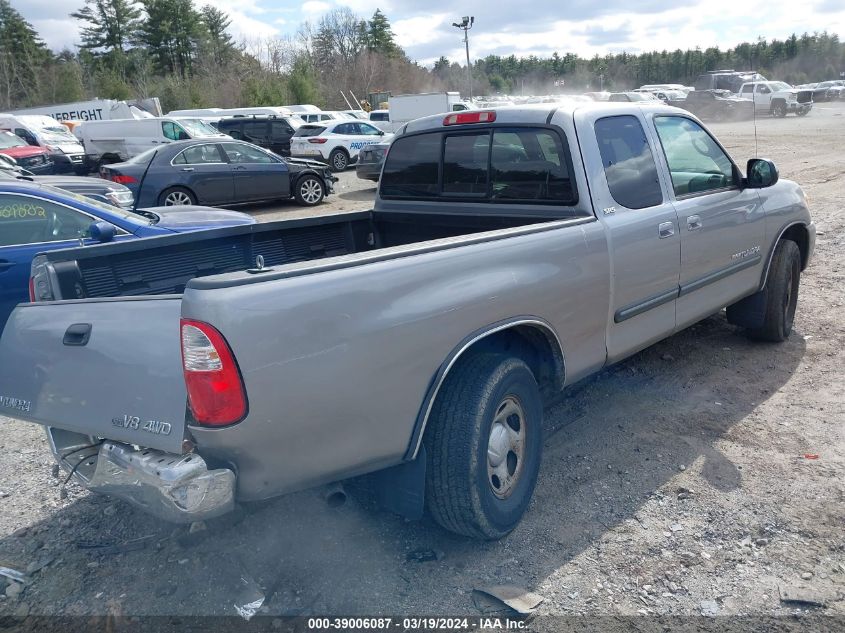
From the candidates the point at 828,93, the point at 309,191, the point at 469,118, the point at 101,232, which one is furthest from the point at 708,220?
the point at 828,93

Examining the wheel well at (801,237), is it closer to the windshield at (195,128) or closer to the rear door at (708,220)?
the rear door at (708,220)

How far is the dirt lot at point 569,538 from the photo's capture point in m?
3.03

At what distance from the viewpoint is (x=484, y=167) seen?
4461 millimetres

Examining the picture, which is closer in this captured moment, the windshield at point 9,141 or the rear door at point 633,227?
the rear door at point 633,227

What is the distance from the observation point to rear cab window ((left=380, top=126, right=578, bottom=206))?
4105 mm

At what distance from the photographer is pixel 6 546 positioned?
3.49 meters

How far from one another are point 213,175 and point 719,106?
26889mm

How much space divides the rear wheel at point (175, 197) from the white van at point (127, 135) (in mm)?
7400

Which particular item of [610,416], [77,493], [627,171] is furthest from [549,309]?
[77,493]

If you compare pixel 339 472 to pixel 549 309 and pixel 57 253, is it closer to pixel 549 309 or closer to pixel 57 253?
pixel 549 309

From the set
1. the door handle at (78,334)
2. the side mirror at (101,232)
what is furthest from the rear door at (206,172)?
the door handle at (78,334)

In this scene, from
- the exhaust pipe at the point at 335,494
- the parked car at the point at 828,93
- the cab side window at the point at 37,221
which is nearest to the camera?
the exhaust pipe at the point at 335,494

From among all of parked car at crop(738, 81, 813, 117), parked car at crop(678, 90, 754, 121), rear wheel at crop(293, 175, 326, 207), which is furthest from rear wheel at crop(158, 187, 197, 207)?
parked car at crop(738, 81, 813, 117)

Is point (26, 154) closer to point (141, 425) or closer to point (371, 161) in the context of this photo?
point (371, 161)
